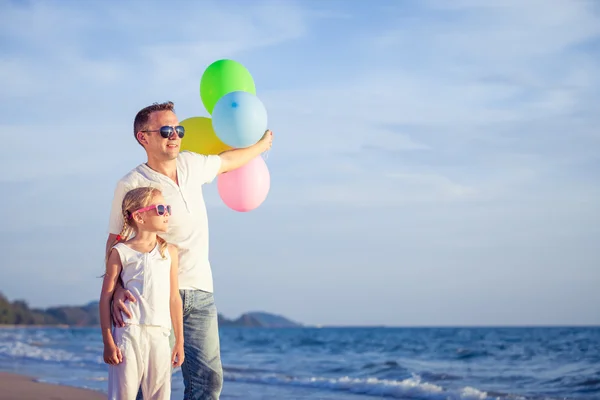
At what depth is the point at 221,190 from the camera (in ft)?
14.6

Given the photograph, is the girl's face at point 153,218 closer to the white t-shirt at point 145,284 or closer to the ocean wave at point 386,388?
the white t-shirt at point 145,284

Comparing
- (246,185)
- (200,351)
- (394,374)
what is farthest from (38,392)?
(394,374)

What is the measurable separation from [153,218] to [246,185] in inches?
38.3

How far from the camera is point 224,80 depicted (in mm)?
4398

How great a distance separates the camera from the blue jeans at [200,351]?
3676 millimetres

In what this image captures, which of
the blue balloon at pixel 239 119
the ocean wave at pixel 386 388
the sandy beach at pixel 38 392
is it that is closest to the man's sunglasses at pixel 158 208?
the blue balloon at pixel 239 119

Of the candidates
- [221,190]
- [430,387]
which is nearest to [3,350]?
[430,387]

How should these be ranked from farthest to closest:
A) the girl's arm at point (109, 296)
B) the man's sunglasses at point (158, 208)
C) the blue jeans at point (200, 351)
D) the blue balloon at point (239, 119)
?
the blue balloon at point (239, 119), the blue jeans at point (200, 351), the man's sunglasses at point (158, 208), the girl's arm at point (109, 296)

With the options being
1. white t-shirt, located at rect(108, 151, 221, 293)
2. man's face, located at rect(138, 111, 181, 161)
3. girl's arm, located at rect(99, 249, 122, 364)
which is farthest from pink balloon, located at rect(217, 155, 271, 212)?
girl's arm, located at rect(99, 249, 122, 364)

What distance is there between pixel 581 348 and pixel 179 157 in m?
22.4

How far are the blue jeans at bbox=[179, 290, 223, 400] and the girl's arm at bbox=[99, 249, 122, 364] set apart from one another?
44cm

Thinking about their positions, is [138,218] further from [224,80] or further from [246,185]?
[224,80]

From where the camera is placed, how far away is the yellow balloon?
4.29 metres

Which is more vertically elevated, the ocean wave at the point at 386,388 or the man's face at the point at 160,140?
the man's face at the point at 160,140
